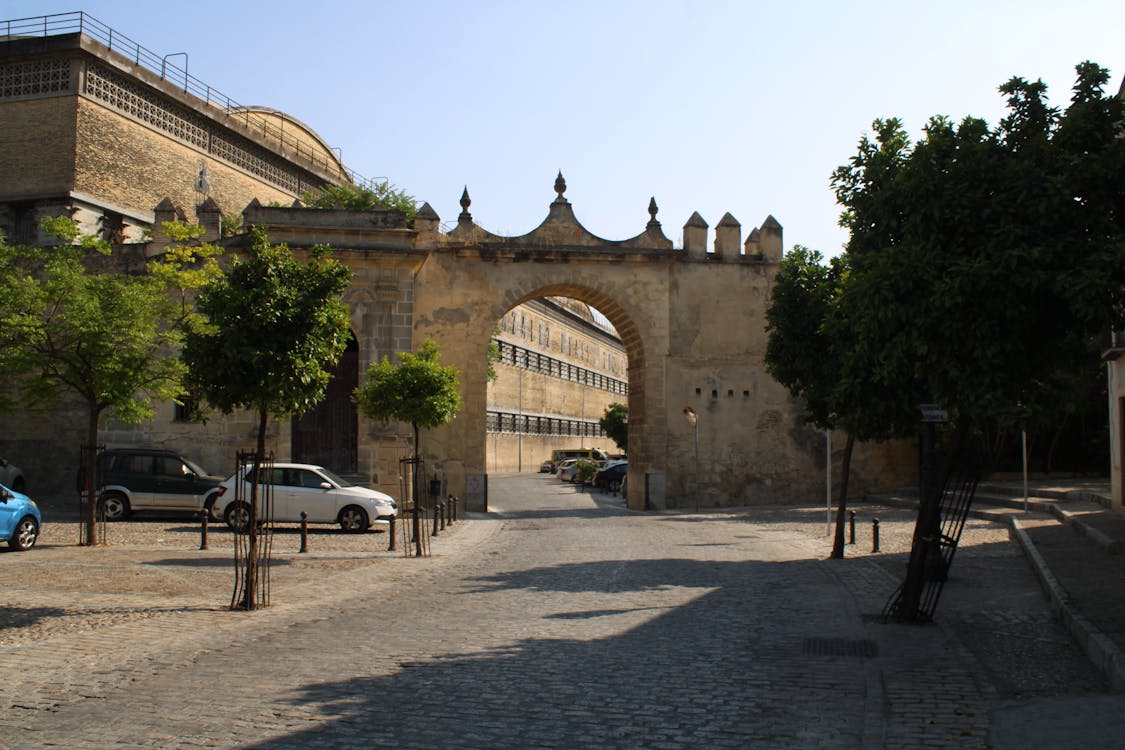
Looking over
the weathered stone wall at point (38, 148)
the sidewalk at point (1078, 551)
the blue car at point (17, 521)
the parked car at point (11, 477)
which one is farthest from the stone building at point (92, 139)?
the sidewalk at point (1078, 551)

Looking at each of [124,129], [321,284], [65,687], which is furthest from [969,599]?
[124,129]

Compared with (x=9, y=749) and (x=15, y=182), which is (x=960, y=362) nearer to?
(x=9, y=749)

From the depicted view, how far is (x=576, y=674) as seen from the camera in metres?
7.00

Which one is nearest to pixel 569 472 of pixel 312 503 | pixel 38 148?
pixel 38 148

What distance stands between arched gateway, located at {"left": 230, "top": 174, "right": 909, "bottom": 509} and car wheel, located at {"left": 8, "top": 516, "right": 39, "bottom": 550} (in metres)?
12.5

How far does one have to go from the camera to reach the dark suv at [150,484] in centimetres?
2177

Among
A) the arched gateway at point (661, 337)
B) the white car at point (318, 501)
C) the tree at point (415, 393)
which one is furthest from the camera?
the arched gateway at point (661, 337)

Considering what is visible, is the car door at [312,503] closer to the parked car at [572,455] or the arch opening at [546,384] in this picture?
the arch opening at [546,384]

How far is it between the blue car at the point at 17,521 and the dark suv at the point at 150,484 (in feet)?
19.1

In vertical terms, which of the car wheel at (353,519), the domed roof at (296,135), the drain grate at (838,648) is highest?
the domed roof at (296,135)

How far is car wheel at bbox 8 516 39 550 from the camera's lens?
15.3m

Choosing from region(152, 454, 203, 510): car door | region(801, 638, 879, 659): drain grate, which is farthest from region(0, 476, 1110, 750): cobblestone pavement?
region(152, 454, 203, 510): car door

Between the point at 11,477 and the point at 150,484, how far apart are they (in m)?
4.92

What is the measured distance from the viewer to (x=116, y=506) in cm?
A: 2173
